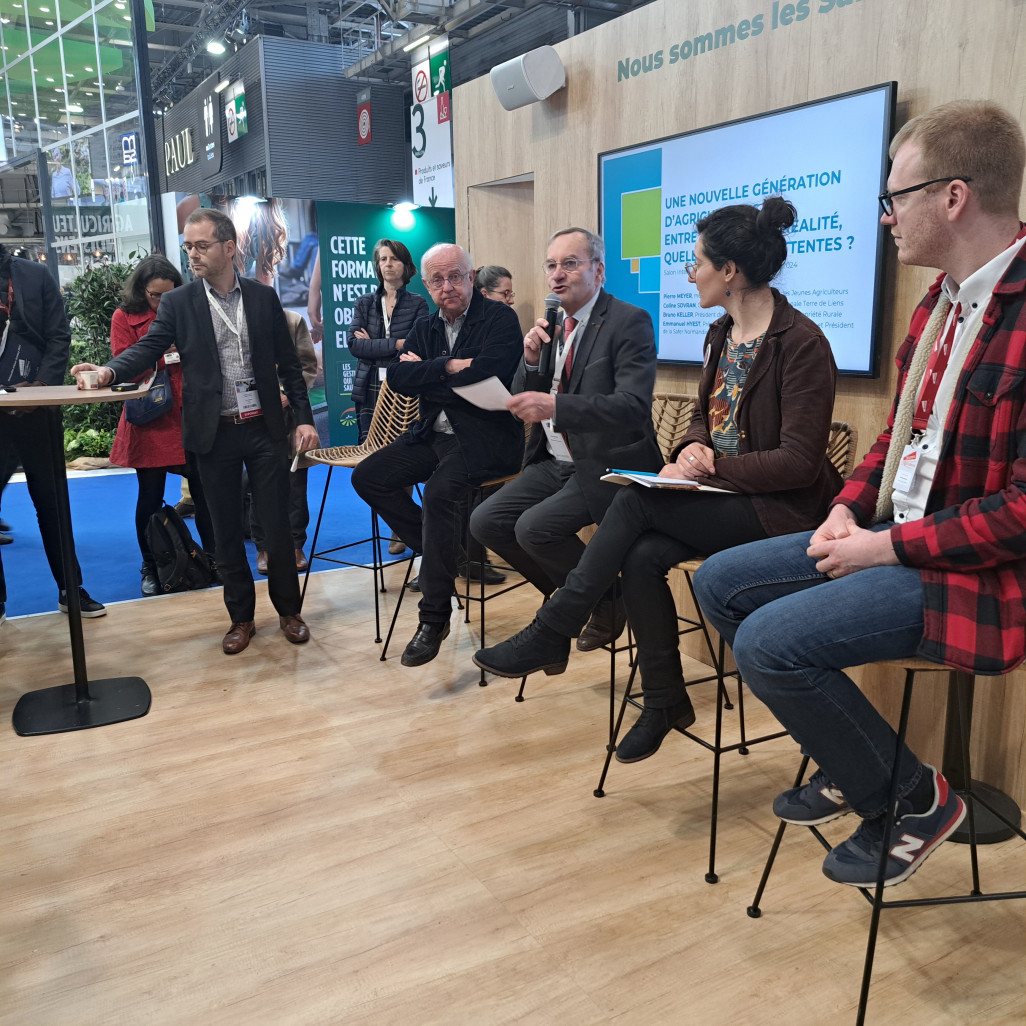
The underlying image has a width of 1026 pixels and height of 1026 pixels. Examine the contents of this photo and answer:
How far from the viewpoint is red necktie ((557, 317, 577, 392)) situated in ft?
9.94

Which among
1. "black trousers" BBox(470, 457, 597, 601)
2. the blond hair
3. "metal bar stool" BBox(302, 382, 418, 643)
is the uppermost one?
the blond hair

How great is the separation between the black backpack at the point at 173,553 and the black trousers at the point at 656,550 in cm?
278

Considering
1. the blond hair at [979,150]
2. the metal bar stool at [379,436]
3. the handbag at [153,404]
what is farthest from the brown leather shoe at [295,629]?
the blond hair at [979,150]

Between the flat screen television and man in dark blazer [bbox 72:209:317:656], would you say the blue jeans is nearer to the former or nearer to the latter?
the flat screen television

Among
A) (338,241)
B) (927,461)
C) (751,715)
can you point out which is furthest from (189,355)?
(338,241)

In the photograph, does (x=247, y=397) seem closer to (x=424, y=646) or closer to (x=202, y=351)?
(x=202, y=351)

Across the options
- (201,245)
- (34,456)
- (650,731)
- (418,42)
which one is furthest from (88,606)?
(418,42)

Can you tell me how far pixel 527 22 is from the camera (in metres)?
11.4

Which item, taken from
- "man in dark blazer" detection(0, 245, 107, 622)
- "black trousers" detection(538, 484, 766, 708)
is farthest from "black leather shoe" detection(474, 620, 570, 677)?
"man in dark blazer" detection(0, 245, 107, 622)

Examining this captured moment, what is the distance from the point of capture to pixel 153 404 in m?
4.42

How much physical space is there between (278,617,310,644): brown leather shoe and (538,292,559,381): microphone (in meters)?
1.62

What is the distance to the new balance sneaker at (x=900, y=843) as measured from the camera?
5.35 ft

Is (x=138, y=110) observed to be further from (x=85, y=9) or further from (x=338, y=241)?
(x=338, y=241)

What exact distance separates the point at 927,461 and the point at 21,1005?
2024 mm
